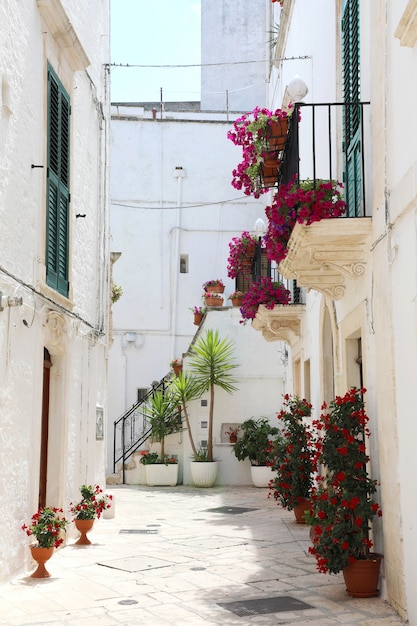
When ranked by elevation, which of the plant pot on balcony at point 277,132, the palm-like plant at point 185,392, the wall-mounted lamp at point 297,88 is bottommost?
the palm-like plant at point 185,392

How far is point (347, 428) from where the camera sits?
711 centimetres

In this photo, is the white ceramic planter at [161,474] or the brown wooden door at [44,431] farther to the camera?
the white ceramic planter at [161,474]

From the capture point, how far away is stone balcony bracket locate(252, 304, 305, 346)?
43.2ft

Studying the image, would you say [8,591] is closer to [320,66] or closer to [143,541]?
[143,541]

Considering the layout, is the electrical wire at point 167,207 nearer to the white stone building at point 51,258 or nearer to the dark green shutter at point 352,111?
the white stone building at point 51,258

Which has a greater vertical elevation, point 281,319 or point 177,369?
point 281,319

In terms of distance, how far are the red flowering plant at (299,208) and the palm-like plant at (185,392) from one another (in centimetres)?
960

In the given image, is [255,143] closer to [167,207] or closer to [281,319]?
[281,319]

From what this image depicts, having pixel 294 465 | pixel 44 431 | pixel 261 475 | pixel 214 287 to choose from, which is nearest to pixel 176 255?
pixel 214 287

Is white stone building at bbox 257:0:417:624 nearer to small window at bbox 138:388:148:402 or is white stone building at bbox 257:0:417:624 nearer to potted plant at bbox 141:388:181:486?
potted plant at bbox 141:388:181:486

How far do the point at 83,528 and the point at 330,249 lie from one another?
4.79m

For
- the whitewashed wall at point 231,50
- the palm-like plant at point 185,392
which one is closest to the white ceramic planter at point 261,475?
the palm-like plant at point 185,392

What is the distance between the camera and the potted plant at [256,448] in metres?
16.9

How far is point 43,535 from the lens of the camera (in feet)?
24.9
